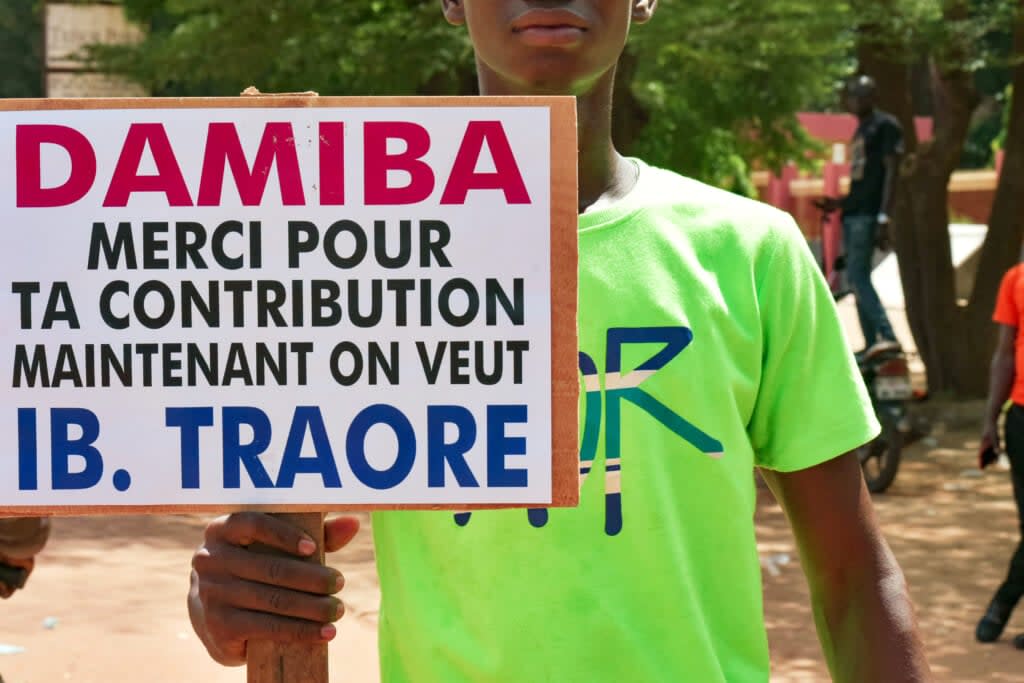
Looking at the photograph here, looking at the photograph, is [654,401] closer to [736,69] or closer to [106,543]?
[106,543]

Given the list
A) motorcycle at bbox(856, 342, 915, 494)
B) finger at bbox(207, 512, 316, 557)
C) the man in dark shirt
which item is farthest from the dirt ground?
finger at bbox(207, 512, 316, 557)

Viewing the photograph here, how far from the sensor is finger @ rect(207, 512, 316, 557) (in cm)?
170

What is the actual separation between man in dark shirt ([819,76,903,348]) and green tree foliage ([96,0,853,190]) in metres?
0.59

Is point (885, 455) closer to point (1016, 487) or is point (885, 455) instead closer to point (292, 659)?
point (1016, 487)

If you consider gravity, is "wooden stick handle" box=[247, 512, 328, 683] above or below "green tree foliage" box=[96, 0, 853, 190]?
below

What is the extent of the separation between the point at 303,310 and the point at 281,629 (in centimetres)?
33

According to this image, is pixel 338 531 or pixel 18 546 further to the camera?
pixel 18 546

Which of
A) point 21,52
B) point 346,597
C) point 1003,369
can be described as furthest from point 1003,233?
point 21,52

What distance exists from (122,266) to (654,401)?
1.98 ft

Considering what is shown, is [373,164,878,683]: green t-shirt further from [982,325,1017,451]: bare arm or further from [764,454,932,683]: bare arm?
[982,325,1017,451]: bare arm

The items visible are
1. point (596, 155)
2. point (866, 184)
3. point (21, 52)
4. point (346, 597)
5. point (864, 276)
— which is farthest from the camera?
point (21, 52)

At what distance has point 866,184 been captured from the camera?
1127 cm

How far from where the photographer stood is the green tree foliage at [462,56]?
35.1ft

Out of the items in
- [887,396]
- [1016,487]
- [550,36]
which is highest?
[550,36]
